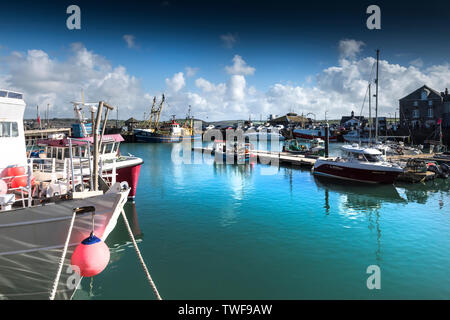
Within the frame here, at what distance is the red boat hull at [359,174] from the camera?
26.0m

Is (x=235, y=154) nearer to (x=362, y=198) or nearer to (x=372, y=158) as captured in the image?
(x=372, y=158)

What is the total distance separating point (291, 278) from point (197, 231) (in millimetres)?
6482

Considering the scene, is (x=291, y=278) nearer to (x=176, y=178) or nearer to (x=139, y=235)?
(x=139, y=235)

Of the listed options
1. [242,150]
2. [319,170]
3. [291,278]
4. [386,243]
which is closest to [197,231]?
[291,278]

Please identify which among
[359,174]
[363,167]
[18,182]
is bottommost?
[359,174]

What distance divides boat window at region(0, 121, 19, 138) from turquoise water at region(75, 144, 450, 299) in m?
6.63

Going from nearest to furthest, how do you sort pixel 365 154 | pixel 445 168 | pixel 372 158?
pixel 372 158
pixel 365 154
pixel 445 168

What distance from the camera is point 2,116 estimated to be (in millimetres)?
10914

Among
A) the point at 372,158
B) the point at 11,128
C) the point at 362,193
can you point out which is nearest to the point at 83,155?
the point at 11,128

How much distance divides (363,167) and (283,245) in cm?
1740

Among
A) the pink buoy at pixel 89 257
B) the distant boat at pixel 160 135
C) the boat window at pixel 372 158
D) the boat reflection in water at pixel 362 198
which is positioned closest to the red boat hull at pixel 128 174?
the pink buoy at pixel 89 257

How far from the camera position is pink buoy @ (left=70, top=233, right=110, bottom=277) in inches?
286

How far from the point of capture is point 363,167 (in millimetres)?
26672

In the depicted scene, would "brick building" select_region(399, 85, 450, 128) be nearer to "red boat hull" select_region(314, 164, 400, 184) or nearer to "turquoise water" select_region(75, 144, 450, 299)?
"red boat hull" select_region(314, 164, 400, 184)
